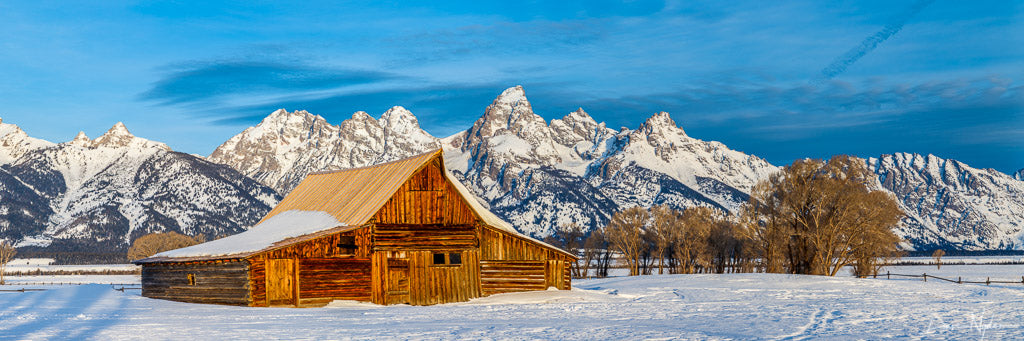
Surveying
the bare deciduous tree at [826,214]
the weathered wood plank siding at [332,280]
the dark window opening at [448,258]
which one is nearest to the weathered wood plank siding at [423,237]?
the dark window opening at [448,258]

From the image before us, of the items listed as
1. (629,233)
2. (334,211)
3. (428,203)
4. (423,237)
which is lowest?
(629,233)

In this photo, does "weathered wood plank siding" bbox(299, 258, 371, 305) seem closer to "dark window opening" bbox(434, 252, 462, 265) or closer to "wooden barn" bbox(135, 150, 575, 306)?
"wooden barn" bbox(135, 150, 575, 306)

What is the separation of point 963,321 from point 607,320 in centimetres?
1036

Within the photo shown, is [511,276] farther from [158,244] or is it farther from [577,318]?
[158,244]

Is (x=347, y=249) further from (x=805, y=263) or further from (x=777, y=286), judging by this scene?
(x=805, y=263)

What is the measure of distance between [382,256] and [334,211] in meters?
4.27

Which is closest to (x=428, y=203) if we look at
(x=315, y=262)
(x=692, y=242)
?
(x=315, y=262)

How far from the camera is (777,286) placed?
150 feet

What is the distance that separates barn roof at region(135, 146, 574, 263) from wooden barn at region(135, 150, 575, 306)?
0.33 feet

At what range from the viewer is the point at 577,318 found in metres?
26.7

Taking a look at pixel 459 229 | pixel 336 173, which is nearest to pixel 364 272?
pixel 459 229

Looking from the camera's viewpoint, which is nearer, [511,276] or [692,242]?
[511,276]

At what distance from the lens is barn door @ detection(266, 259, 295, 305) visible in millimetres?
34000

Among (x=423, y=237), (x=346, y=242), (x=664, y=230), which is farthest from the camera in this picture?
(x=664, y=230)
